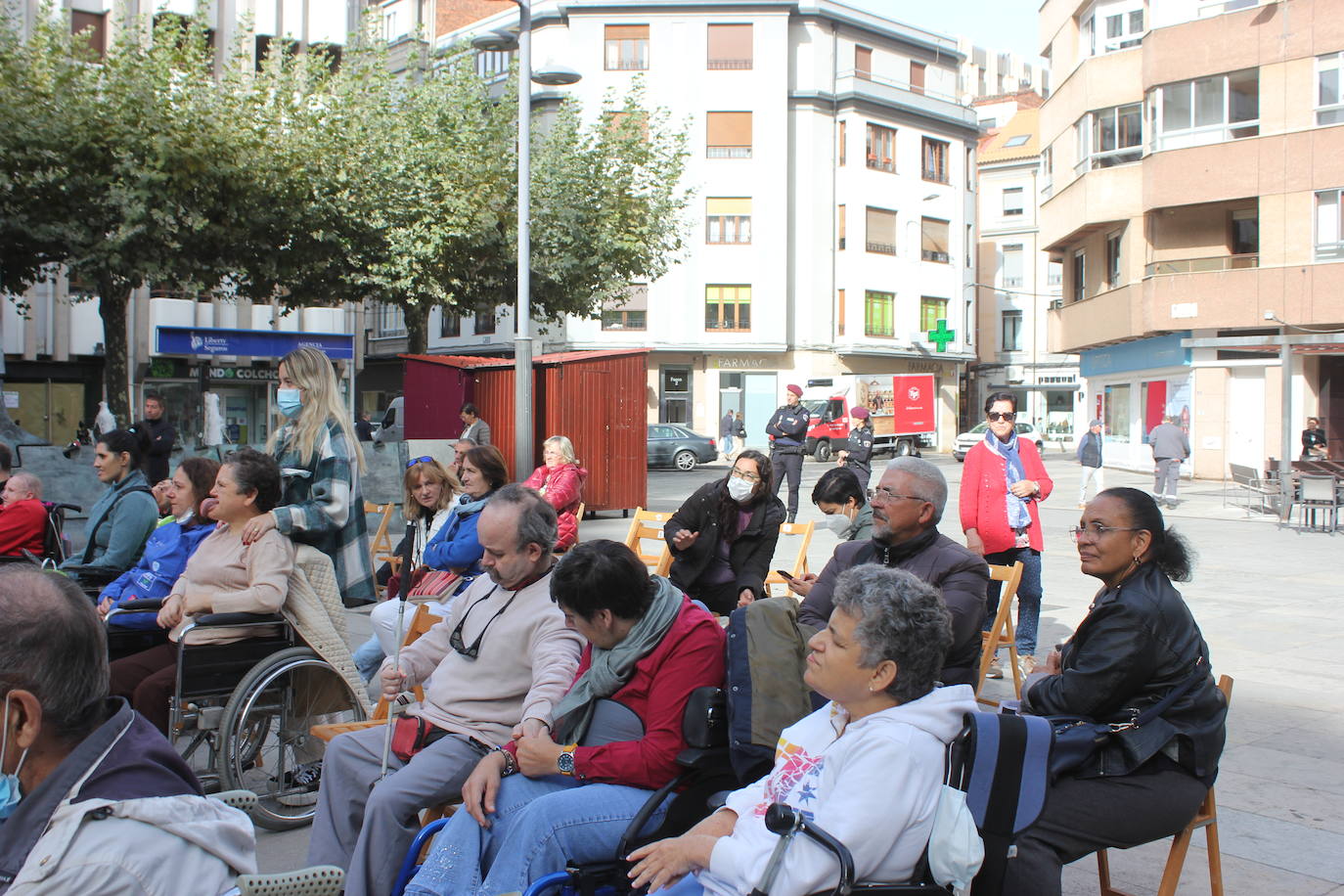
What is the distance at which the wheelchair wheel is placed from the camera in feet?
15.6

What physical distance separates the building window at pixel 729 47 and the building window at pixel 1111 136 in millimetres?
14373

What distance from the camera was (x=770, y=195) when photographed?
137ft

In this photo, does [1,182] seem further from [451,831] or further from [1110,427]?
[1110,427]

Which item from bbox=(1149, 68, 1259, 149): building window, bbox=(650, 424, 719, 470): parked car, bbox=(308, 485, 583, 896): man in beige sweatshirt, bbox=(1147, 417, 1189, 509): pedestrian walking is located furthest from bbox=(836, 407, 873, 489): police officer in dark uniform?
bbox=(1149, 68, 1259, 149): building window

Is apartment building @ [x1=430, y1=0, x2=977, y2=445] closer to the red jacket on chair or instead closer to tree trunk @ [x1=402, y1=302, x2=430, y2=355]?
tree trunk @ [x1=402, y1=302, x2=430, y2=355]

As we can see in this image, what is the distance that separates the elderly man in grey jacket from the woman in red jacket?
20.1 feet

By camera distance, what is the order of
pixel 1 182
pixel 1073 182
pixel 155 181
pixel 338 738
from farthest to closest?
pixel 1073 182
pixel 155 181
pixel 1 182
pixel 338 738

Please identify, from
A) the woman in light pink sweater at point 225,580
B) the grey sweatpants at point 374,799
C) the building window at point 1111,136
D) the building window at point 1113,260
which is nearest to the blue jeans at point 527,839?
the grey sweatpants at point 374,799

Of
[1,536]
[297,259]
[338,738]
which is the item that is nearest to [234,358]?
[297,259]

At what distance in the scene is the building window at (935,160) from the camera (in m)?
46.8

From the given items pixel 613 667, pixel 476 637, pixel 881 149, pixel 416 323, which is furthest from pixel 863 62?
pixel 613 667

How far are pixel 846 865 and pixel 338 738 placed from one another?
211 cm

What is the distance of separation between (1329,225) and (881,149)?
67.7 ft

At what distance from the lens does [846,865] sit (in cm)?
256
